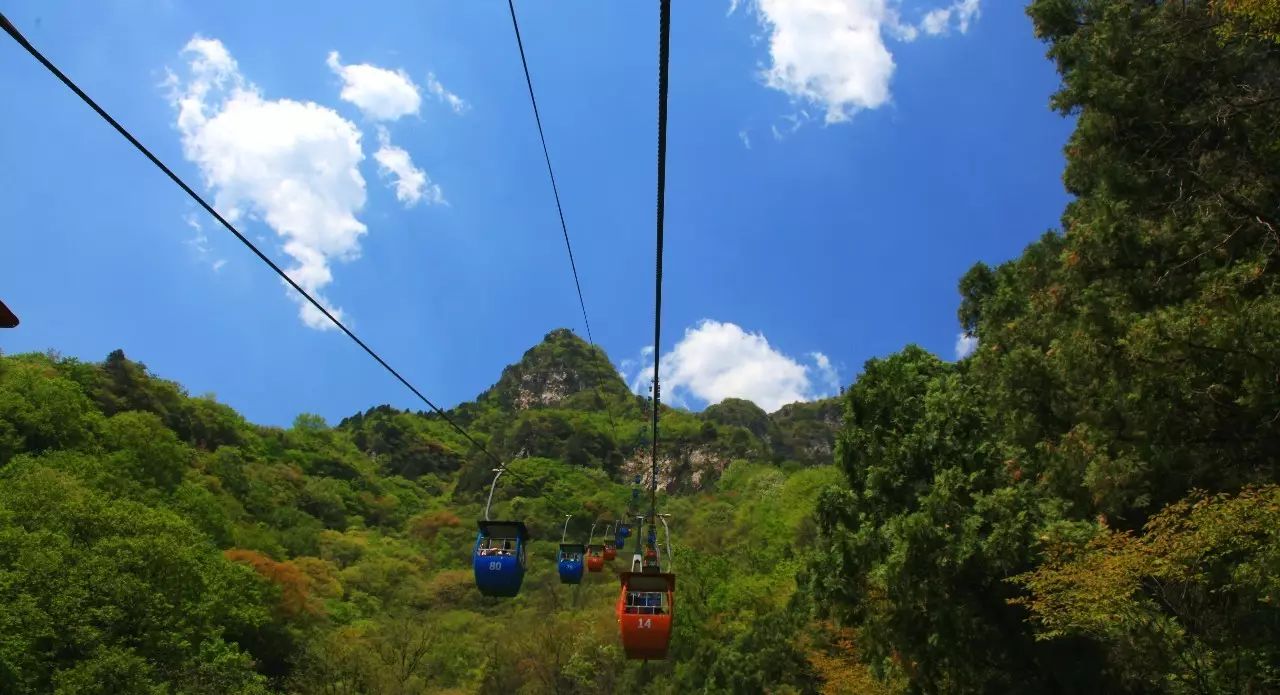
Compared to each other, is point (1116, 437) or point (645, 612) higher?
point (1116, 437)

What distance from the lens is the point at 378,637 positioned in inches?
1811

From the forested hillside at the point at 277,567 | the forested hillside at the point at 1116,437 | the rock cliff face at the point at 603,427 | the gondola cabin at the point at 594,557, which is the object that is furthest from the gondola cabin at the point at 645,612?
the rock cliff face at the point at 603,427

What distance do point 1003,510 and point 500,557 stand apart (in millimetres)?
10334

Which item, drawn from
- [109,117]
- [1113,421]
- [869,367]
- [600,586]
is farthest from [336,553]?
[109,117]

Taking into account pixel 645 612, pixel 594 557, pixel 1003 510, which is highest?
pixel 594 557

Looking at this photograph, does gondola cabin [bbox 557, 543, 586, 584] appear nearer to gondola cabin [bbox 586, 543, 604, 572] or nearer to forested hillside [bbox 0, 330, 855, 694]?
gondola cabin [bbox 586, 543, 604, 572]

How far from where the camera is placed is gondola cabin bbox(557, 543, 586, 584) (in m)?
25.6

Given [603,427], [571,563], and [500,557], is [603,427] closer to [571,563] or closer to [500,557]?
[571,563]

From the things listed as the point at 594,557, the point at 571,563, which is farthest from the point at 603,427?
the point at 571,563

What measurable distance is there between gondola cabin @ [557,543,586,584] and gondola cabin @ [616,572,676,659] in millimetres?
10100

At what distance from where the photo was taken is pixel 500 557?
50.2 feet

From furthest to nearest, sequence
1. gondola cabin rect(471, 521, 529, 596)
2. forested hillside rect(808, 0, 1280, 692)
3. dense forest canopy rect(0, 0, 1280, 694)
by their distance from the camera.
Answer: gondola cabin rect(471, 521, 529, 596)
dense forest canopy rect(0, 0, 1280, 694)
forested hillside rect(808, 0, 1280, 692)

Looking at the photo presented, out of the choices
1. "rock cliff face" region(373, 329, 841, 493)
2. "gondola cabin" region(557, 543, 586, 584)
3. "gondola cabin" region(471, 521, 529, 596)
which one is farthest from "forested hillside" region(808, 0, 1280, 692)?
"rock cliff face" region(373, 329, 841, 493)

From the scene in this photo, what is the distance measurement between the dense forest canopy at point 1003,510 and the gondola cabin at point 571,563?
761cm
